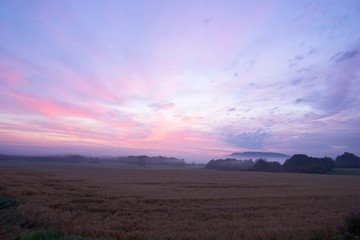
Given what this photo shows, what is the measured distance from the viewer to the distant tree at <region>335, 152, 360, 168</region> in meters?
97.3

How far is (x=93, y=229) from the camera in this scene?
7875 millimetres

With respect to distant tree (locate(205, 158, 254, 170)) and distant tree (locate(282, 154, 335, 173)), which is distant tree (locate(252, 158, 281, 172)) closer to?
distant tree (locate(282, 154, 335, 173))

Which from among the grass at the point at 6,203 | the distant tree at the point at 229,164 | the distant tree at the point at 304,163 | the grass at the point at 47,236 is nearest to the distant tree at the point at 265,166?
the distant tree at the point at 304,163

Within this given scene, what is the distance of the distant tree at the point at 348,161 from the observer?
97312 mm

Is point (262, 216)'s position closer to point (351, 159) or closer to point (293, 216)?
point (293, 216)

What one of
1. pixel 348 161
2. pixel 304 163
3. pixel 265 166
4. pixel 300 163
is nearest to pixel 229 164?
pixel 265 166

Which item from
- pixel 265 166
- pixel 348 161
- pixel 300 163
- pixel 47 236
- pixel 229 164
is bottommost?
pixel 47 236

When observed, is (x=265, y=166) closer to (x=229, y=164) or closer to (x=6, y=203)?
(x=229, y=164)

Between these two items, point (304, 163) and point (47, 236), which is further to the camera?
point (304, 163)

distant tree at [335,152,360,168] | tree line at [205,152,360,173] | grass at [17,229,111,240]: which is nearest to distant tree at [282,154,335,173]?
tree line at [205,152,360,173]

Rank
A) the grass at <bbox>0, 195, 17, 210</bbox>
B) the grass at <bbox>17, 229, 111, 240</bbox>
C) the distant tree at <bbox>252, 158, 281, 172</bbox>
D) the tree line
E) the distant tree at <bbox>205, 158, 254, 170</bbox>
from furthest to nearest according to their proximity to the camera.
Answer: the distant tree at <bbox>205, 158, 254, 170</bbox>
the distant tree at <bbox>252, 158, 281, 172</bbox>
the tree line
the grass at <bbox>0, 195, 17, 210</bbox>
the grass at <bbox>17, 229, 111, 240</bbox>

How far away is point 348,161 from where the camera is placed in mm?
99000

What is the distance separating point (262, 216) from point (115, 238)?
7603 mm

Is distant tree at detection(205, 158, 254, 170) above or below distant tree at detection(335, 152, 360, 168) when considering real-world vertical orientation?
below
